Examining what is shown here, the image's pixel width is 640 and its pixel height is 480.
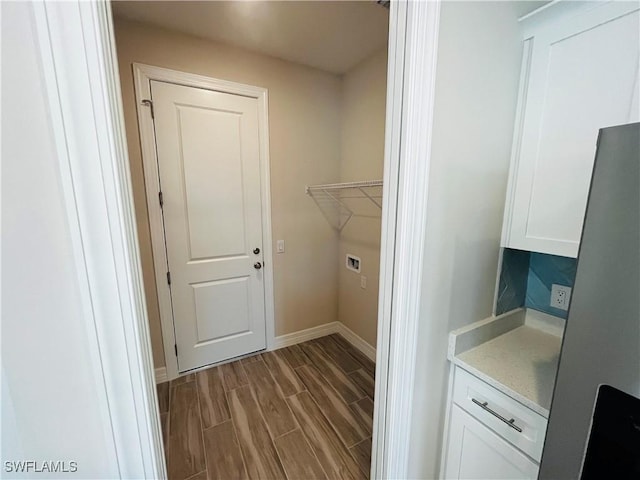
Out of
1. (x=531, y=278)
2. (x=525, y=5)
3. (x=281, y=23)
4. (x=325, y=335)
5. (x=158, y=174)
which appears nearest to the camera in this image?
(x=525, y=5)

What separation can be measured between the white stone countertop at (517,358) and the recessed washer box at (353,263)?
1.36 metres

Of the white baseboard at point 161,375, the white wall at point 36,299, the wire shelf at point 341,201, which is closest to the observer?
the white wall at point 36,299

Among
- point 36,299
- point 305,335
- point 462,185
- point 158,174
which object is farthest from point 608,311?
point 305,335

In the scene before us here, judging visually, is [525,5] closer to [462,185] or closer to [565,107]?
[565,107]

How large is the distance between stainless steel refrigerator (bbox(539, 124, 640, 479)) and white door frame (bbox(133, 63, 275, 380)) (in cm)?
204

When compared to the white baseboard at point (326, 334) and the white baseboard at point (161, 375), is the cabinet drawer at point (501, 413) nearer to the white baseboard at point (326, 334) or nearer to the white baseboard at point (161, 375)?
the white baseboard at point (326, 334)

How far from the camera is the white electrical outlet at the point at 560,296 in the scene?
1.21m

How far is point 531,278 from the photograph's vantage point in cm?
133

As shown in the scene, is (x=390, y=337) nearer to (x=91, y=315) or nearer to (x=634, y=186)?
(x=634, y=186)

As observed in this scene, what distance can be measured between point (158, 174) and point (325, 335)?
2122 millimetres

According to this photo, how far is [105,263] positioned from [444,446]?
1459 millimetres

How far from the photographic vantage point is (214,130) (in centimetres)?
204

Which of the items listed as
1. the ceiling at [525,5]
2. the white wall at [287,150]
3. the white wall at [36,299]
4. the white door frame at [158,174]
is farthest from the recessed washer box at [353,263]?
the white wall at [36,299]

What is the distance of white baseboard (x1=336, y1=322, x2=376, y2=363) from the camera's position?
243 cm
